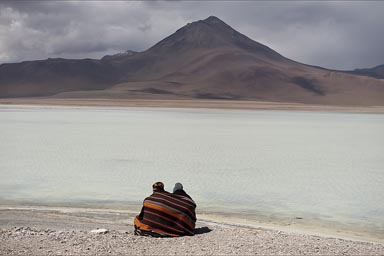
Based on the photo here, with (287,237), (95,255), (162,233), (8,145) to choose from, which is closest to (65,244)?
(95,255)

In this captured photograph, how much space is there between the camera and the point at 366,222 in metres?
6.84

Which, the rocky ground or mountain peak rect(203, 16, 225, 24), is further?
mountain peak rect(203, 16, 225, 24)

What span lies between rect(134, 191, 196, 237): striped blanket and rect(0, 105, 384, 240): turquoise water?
177cm

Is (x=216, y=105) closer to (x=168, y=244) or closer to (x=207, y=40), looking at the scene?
(x=168, y=244)

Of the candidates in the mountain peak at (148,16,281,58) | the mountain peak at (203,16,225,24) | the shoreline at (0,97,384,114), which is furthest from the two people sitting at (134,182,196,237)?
the mountain peak at (203,16,225,24)

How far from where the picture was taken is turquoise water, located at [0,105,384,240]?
773 centimetres

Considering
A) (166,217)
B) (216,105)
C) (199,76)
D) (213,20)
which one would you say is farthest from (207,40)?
(166,217)

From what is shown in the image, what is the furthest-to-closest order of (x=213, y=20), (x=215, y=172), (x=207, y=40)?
1. (x=213, y=20)
2. (x=207, y=40)
3. (x=215, y=172)

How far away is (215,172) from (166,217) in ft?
17.5

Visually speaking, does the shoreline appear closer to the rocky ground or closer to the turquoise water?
the turquoise water

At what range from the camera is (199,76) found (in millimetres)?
122438

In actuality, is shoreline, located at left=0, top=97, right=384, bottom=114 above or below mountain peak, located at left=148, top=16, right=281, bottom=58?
below

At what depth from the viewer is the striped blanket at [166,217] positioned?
17.4 feet

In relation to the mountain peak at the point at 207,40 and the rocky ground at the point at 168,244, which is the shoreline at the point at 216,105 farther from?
the mountain peak at the point at 207,40
